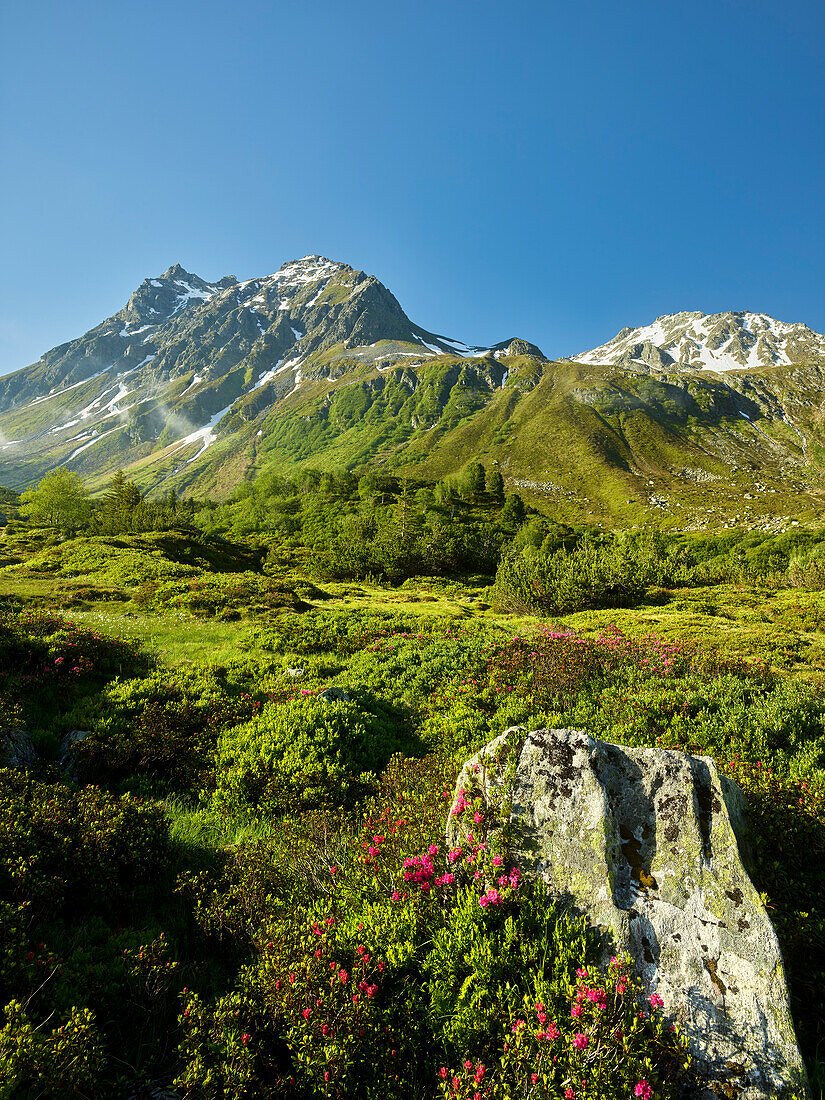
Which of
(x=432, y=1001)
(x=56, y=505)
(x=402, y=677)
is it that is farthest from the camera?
(x=56, y=505)

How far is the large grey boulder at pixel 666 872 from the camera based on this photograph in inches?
132

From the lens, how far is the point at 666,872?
170 inches

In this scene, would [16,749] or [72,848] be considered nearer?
[72,848]

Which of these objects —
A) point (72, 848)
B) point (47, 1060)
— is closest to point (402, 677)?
point (72, 848)

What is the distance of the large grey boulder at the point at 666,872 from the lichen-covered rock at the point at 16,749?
699 cm

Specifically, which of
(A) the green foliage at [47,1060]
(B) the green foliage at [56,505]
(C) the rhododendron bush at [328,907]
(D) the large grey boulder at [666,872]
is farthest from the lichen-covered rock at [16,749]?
(B) the green foliage at [56,505]

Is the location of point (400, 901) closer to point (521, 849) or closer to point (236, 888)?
point (521, 849)

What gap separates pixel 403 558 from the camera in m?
66.2

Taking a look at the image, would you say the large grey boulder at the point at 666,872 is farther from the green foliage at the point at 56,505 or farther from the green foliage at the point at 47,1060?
the green foliage at the point at 56,505

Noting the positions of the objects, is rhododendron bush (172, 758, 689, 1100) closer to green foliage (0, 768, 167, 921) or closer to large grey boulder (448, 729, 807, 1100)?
large grey boulder (448, 729, 807, 1100)

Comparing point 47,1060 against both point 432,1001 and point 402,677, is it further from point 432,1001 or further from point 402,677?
point 402,677

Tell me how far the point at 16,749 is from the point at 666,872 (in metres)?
9.62

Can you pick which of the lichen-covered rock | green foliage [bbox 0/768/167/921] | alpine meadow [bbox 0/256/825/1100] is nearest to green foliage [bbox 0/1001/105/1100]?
alpine meadow [bbox 0/256/825/1100]

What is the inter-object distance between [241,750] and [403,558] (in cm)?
5784
